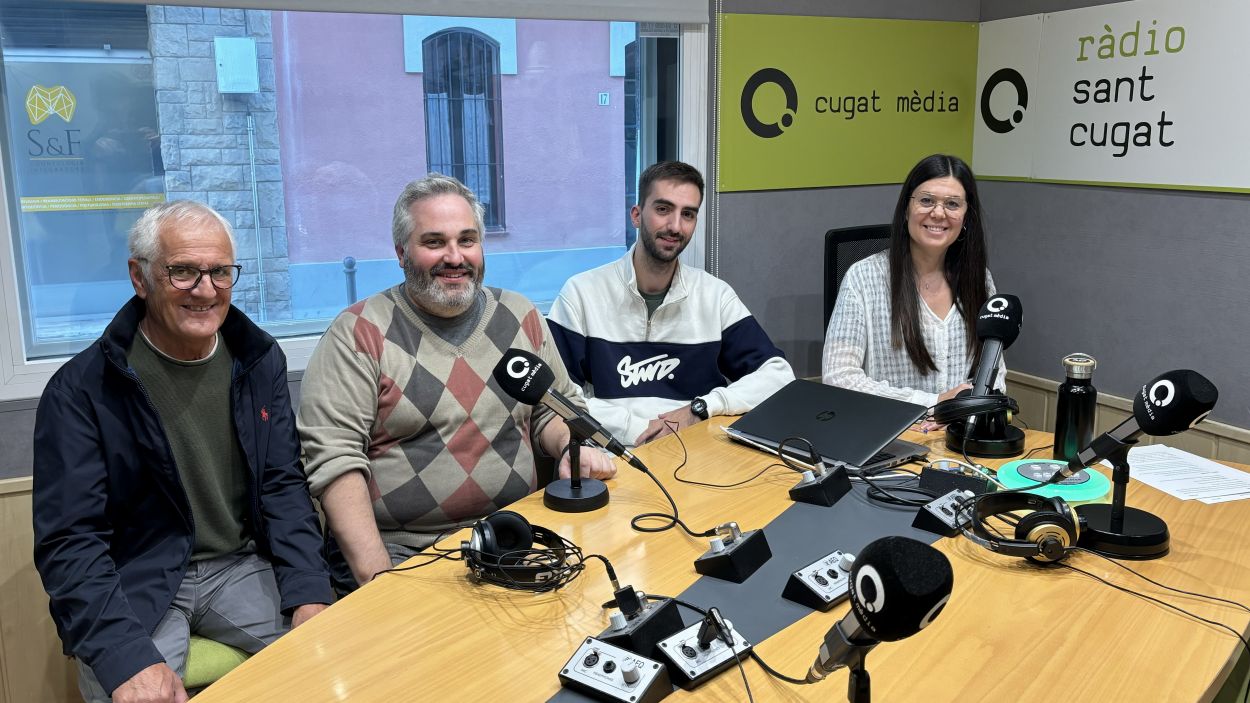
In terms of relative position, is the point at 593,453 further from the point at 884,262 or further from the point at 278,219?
the point at 278,219

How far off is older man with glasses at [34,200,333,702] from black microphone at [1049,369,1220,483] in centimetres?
160

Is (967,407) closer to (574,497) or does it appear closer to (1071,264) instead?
(574,497)

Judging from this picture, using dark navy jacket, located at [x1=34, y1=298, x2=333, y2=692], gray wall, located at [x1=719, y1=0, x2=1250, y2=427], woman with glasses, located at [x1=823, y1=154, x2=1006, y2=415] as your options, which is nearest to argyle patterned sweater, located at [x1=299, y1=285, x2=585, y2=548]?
dark navy jacket, located at [x1=34, y1=298, x2=333, y2=692]

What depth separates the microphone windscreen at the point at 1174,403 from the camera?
5.09ft

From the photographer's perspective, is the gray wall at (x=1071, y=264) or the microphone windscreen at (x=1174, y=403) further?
the gray wall at (x=1071, y=264)

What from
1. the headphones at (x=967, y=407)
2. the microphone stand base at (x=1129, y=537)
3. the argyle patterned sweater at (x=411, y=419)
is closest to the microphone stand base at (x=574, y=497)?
the argyle patterned sweater at (x=411, y=419)

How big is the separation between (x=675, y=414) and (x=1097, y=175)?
206cm

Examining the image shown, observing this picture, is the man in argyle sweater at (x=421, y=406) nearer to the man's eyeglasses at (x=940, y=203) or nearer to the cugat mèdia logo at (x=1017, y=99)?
the man's eyeglasses at (x=940, y=203)

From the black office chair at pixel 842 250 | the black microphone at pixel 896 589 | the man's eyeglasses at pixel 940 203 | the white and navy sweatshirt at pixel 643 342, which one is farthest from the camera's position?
the black office chair at pixel 842 250

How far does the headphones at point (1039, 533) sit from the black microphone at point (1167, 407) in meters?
0.13

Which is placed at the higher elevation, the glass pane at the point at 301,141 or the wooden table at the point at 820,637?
the glass pane at the point at 301,141

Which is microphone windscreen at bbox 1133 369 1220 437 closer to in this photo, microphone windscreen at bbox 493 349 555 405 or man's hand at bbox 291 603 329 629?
microphone windscreen at bbox 493 349 555 405

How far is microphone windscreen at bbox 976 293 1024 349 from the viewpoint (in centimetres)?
218

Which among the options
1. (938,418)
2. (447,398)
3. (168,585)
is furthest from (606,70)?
(168,585)
